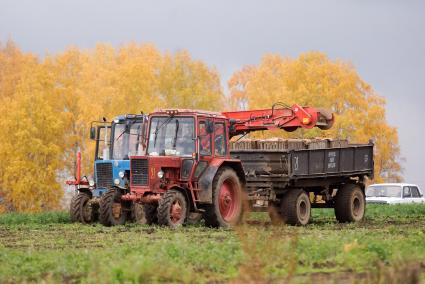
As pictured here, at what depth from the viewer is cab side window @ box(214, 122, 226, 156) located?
23.8m

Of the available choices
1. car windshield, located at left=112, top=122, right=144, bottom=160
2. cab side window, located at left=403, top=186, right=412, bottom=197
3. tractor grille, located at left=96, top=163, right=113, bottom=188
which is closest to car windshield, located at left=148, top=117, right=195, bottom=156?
tractor grille, located at left=96, top=163, right=113, bottom=188

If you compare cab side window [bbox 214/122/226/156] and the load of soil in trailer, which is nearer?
cab side window [bbox 214/122/226/156]

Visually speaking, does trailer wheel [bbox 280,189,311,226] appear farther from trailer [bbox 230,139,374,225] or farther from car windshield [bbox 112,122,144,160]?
car windshield [bbox 112,122,144,160]

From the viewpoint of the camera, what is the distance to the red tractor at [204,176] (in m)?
23.0

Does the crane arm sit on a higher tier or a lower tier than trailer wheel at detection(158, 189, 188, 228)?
higher

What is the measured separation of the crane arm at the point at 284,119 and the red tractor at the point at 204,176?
28.5 inches

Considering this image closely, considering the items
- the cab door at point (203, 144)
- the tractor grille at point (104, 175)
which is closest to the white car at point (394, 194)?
the tractor grille at point (104, 175)

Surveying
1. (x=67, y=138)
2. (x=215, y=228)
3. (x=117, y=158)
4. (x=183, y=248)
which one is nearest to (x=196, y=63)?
(x=67, y=138)

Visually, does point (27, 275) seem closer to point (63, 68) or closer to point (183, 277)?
point (183, 277)

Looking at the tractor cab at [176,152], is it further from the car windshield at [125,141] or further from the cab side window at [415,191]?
the cab side window at [415,191]

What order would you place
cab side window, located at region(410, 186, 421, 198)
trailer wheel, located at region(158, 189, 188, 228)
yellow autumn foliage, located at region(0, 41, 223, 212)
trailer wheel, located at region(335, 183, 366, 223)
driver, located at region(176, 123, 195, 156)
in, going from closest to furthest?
1. trailer wheel, located at region(158, 189, 188, 228)
2. driver, located at region(176, 123, 195, 156)
3. trailer wheel, located at region(335, 183, 366, 223)
4. cab side window, located at region(410, 186, 421, 198)
5. yellow autumn foliage, located at region(0, 41, 223, 212)

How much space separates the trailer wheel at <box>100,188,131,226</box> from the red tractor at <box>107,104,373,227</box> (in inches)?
4.2

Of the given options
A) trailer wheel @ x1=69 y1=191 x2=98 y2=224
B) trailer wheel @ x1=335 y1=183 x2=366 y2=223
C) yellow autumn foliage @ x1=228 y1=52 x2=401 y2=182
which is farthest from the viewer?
yellow autumn foliage @ x1=228 y1=52 x2=401 y2=182

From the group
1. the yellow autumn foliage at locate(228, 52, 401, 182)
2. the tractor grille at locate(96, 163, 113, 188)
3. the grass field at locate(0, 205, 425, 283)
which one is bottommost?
the grass field at locate(0, 205, 425, 283)
